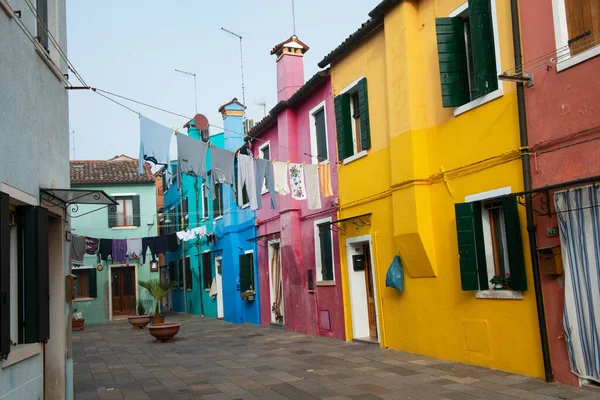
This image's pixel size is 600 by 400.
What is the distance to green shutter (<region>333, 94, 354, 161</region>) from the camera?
1376 centimetres

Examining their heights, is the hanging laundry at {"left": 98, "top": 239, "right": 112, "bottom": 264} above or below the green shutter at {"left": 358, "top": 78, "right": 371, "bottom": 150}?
below

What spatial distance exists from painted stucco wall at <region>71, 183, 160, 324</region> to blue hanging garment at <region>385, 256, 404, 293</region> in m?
19.7

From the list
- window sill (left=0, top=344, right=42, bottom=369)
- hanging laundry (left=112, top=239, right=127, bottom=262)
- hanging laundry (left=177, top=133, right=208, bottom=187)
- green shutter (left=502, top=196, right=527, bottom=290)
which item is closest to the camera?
window sill (left=0, top=344, right=42, bottom=369)

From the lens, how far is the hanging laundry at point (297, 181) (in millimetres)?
13781

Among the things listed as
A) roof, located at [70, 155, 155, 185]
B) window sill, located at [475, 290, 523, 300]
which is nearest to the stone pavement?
window sill, located at [475, 290, 523, 300]

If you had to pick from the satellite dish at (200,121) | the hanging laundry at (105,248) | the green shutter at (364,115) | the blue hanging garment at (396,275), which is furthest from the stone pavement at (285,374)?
A: the hanging laundry at (105,248)

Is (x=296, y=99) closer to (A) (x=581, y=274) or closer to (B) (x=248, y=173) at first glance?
(B) (x=248, y=173)

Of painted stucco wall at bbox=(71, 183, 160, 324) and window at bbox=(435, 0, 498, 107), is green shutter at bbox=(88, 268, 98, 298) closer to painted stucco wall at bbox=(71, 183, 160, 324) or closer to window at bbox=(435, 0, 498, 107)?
painted stucco wall at bbox=(71, 183, 160, 324)

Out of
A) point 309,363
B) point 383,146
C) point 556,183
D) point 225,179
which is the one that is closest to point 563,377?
point 556,183

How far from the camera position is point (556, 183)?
807 centimetres

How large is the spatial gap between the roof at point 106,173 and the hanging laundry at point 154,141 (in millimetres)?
18386

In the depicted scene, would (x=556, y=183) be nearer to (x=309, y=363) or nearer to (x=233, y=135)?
(x=309, y=363)

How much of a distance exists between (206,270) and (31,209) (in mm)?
19986

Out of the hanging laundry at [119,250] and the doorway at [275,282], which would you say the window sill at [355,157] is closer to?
the doorway at [275,282]
